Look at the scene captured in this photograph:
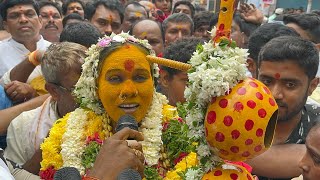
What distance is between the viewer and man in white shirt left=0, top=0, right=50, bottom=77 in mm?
5312

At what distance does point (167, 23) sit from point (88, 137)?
339 cm

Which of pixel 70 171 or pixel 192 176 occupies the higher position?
pixel 70 171

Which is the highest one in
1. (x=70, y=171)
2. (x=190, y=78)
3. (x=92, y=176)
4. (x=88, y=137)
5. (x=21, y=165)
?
(x=190, y=78)

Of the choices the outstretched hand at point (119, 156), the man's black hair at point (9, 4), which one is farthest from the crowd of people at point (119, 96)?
the man's black hair at point (9, 4)

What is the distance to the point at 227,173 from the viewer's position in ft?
6.96

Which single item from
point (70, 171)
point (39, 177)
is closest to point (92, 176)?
point (70, 171)

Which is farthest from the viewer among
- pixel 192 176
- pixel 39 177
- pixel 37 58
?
pixel 37 58

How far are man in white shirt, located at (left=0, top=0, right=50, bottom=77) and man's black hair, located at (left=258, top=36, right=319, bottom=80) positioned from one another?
3016 mm

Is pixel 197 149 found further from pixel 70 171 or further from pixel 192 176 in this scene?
pixel 70 171

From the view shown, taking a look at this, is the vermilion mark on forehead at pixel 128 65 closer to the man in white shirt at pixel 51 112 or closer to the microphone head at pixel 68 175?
the man in white shirt at pixel 51 112

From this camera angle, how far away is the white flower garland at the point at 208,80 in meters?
2.00

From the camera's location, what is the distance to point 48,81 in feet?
11.2

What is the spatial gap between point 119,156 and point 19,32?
379cm

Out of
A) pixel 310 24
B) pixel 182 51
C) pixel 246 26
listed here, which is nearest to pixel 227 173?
pixel 182 51
